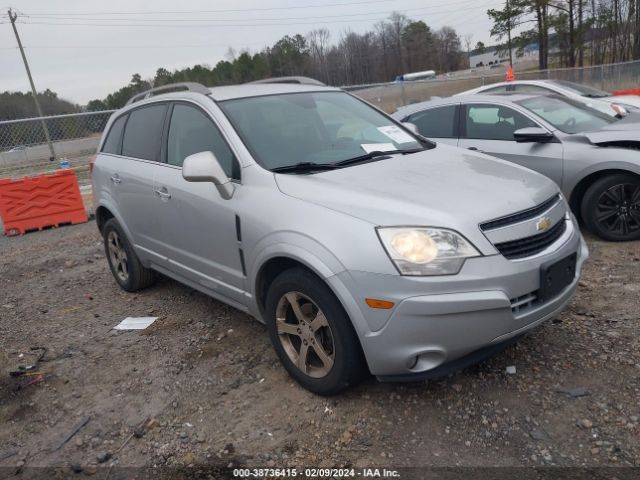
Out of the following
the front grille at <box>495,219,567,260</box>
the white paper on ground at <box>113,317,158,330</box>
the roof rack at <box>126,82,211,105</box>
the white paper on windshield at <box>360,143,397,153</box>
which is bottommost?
the white paper on ground at <box>113,317,158,330</box>

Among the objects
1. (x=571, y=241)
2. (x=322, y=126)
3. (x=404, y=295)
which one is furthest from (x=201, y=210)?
(x=571, y=241)

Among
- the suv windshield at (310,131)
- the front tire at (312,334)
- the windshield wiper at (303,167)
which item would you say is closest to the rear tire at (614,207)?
the suv windshield at (310,131)

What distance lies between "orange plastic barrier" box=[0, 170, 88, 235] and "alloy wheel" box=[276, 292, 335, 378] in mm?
7174

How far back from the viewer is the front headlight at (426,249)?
262 centimetres

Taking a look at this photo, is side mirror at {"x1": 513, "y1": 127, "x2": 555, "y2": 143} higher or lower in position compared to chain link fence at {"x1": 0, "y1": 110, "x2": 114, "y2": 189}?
lower

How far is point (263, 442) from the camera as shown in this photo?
9.47ft

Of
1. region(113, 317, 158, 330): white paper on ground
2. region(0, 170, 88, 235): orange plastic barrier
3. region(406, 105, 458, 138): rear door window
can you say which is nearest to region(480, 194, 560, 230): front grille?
region(113, 317, 158, 330): white paper on ground

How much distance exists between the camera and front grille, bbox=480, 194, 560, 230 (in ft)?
9.08

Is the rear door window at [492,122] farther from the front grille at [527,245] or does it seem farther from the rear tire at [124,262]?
the rear tire at [124,262]

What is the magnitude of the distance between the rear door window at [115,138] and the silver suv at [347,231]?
821 mm

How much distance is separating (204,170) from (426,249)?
148 cm

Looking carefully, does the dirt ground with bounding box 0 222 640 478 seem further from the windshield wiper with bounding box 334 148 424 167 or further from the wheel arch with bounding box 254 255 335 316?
the windshield wiper with bounding box 334 148 424 167

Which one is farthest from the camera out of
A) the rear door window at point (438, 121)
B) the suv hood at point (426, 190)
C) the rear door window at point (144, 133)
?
the rear door window at point (438, 121)

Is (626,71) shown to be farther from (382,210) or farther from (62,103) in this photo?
(62,103)
